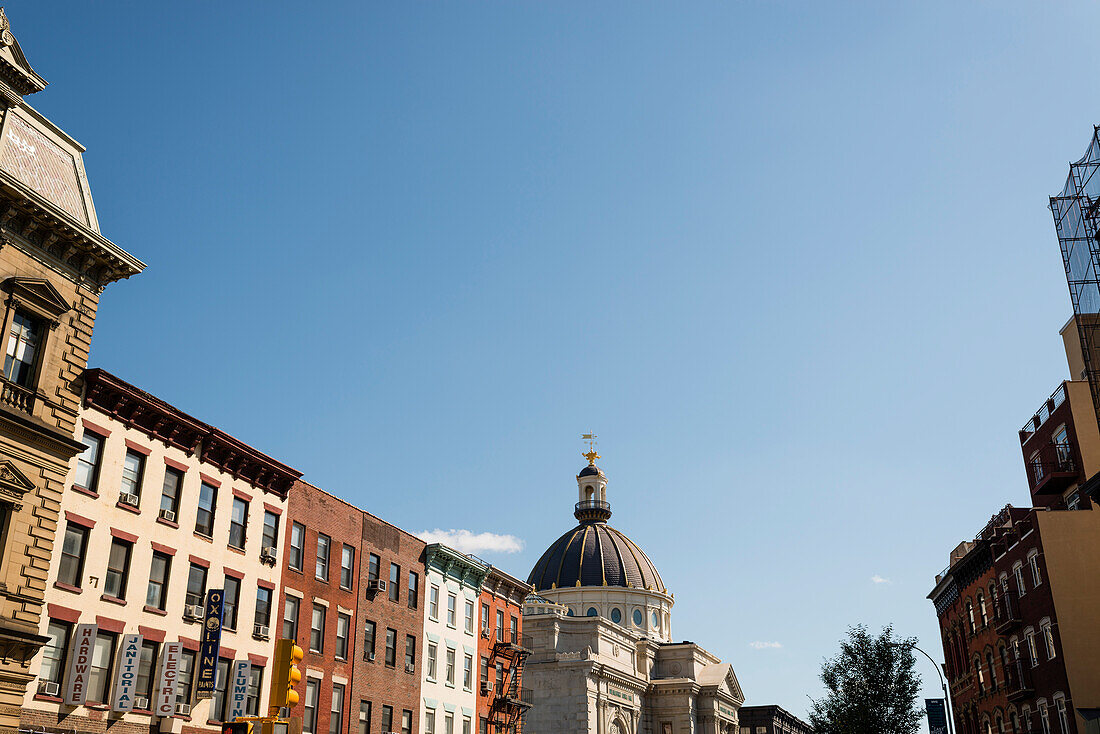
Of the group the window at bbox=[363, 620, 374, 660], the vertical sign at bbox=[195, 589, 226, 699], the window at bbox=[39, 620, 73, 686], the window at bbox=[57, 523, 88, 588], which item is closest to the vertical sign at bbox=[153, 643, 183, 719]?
the vertical sign at bbox=[195, 589, 226, 699]

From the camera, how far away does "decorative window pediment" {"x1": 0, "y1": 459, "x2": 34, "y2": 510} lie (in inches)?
994

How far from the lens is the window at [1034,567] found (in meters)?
44.2

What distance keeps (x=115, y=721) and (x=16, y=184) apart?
15798mm

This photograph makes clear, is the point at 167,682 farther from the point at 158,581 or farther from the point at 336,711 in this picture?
the point at 336,711

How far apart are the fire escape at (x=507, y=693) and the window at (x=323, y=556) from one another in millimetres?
15033

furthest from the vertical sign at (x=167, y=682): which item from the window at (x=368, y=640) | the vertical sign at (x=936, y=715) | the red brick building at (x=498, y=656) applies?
the vertical sign at (x=936, y=715)

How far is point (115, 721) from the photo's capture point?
28969mm

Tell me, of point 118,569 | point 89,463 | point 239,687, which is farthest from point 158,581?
point 239,687

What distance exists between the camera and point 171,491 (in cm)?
3341

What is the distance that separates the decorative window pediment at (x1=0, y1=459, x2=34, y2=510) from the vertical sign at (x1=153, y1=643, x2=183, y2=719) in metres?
7.62

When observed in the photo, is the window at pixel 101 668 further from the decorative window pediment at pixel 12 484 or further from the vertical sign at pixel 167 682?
the decorative window pediment at pixel 12 484

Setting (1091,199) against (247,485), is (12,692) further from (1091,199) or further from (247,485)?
(1091,199)

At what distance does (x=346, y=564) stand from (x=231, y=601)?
739cm

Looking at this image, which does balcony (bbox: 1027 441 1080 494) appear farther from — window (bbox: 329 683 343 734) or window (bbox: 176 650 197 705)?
window (bbox: 176 650 197 705)
